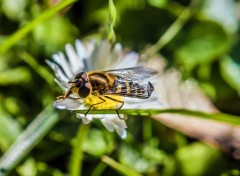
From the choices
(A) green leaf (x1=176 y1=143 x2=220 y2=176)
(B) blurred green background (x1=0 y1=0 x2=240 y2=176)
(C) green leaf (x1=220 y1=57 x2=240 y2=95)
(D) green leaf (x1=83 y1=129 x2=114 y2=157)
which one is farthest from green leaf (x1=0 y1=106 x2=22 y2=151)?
(C) green leaf (x1=220 y1=57 x2=240 y2=95)

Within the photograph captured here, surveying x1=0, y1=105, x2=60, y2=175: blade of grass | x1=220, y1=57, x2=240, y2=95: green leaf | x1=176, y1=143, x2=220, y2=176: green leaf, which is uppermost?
x1=0, y1=105, x2=60, y2=175: blade of grass

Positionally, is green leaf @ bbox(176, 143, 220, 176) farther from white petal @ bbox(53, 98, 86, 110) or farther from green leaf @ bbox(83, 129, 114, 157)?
white petal @ bbox(53, 98, 86, 110)

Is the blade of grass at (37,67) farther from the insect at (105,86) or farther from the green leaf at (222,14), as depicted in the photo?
the green leaf at (222,14)

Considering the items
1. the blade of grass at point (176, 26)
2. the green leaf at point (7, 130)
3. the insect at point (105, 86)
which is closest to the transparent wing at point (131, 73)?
the insect at point (105, 86)

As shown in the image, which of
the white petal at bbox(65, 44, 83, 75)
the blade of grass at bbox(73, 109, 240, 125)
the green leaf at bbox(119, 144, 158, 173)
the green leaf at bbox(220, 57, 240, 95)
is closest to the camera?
the blade of grass at bbox(73, 109, 240, 125)

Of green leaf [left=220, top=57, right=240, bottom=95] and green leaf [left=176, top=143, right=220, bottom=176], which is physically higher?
green leaf [left=220, top=57, right=240, bottom=95]

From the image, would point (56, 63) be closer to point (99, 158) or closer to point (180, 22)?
point (99, 158)

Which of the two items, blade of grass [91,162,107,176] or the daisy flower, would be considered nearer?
the daisy flower

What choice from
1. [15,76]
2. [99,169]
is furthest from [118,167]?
[15,76]

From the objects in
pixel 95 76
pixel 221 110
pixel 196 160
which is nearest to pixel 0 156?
pixel 95 76
